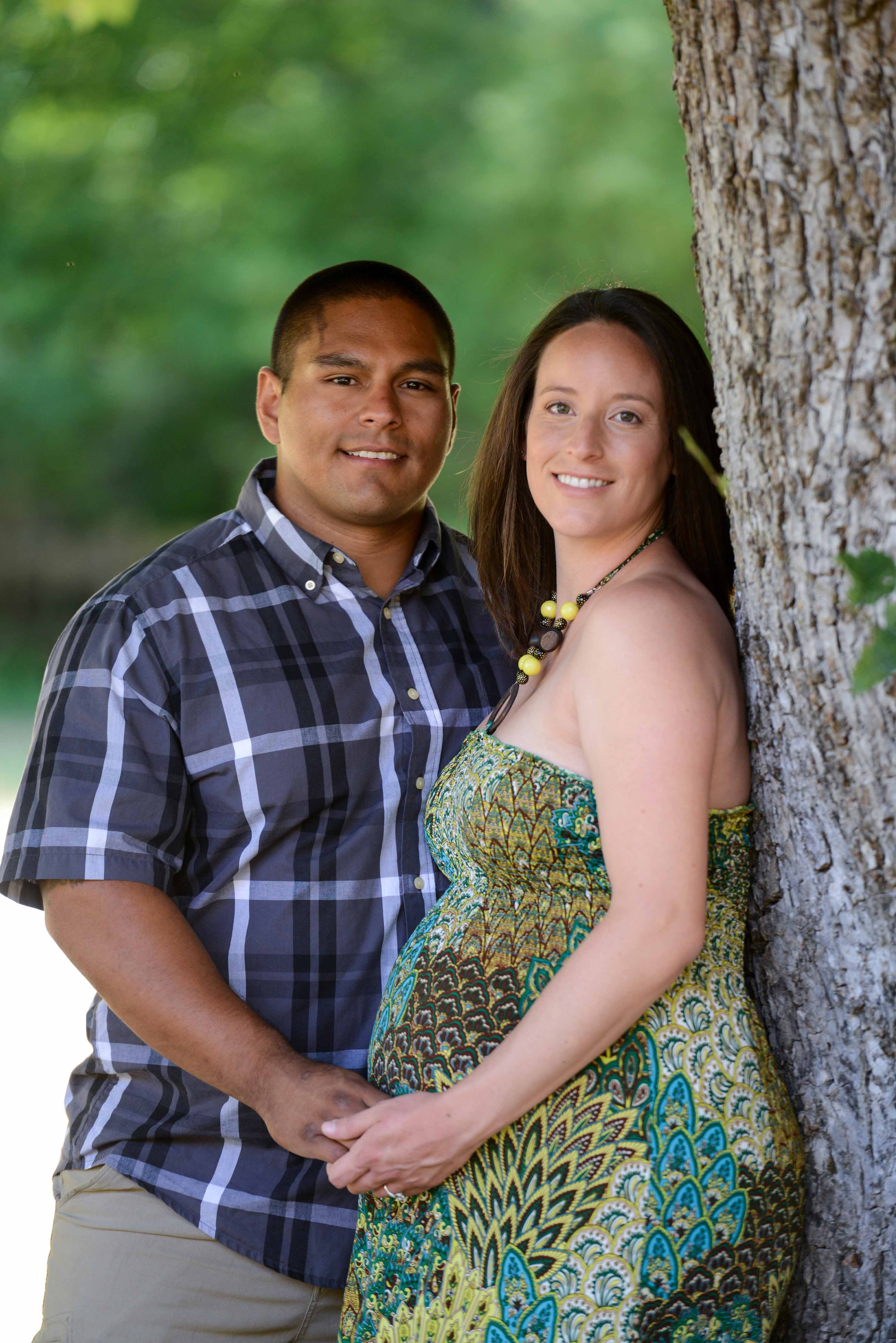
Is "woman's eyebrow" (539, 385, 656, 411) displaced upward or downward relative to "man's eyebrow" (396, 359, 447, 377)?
downward

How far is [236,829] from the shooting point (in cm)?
206

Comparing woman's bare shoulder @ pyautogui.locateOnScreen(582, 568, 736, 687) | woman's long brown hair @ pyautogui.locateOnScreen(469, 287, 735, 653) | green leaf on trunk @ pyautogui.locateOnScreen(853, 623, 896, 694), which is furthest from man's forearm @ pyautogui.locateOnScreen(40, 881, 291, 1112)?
green leaf on trunk @ pyautogui.locateOnScreen(853, 623, 896, 694)

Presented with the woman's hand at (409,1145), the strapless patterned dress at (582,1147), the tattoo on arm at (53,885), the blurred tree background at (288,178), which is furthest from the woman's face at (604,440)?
the blurred tree background at (288,178)

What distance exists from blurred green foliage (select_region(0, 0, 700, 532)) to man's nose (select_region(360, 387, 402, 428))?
496cm

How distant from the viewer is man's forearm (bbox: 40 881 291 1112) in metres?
1.93

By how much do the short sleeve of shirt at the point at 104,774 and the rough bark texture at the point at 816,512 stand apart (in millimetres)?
946

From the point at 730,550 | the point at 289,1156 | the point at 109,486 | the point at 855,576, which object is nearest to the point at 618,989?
the point at 855,576

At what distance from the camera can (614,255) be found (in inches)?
322

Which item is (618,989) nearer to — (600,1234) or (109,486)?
(600,1234)

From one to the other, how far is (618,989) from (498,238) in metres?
7.92

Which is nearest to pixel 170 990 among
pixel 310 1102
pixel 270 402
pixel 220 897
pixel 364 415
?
pixel 220 897

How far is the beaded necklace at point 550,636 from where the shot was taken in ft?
5.99

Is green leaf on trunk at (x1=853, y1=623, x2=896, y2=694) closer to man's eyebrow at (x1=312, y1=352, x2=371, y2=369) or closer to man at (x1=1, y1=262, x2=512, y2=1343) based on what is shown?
man at (x1=1, y1=262, x2=512, y2=1343)

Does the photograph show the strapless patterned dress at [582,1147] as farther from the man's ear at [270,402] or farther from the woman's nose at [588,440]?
the man's ear at [270,402]
